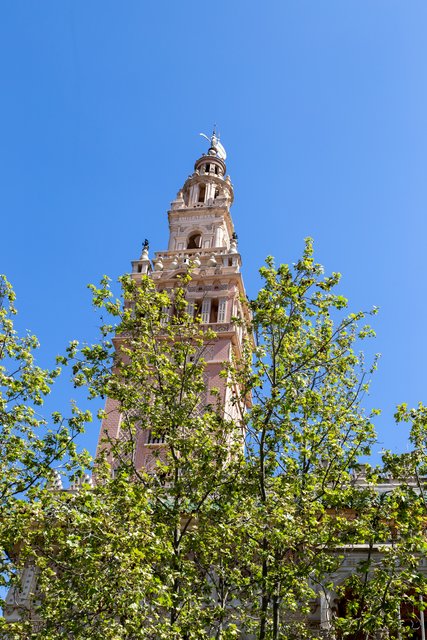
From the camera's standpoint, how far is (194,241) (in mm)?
49344

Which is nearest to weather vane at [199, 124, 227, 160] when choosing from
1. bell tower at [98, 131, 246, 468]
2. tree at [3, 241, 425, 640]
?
bell tower at [98, 131, 246, 468]

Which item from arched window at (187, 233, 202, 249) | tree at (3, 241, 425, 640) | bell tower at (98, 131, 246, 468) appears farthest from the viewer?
arched window at (187, 233, 202, 249)

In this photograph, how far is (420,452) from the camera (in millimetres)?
16062

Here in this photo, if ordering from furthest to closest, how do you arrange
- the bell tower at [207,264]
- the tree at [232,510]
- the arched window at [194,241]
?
1. the arched window at [194,241]
2. the bell tower at [207,264]
3. the tree at [232,510]

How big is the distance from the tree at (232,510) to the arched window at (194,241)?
2993 cm

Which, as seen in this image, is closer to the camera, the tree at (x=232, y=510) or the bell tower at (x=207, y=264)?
the tree at (x=232, y=510)

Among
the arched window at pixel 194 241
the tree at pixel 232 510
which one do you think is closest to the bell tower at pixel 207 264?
the arched window at pixel 194 241

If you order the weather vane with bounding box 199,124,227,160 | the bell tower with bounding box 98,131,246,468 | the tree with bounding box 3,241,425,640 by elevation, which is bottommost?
the tree with bounding box 3,241,425,640

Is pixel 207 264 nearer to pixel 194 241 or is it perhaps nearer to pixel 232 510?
pixel 194 241

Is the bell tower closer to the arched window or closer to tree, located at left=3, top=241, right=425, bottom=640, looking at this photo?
the arched window

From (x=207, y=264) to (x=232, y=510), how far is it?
96.0 feet

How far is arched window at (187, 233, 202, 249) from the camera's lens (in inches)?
1916

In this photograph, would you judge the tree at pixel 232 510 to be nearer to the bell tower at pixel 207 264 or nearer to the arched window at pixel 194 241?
the bell tower at pixel 207 264

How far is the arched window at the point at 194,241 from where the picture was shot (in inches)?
1916
